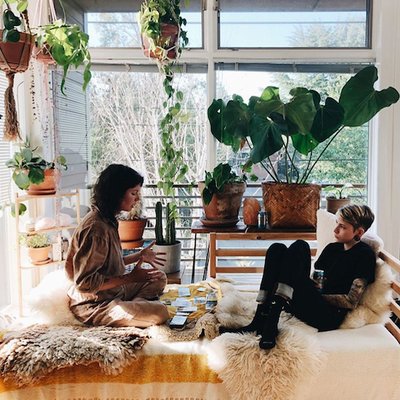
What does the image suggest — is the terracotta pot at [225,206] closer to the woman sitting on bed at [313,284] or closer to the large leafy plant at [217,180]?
the large leafy plant at [217,180]

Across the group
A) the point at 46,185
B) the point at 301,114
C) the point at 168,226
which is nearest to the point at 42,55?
the point at 46,185

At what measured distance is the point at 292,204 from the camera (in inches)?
112

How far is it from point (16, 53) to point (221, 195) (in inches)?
56.9

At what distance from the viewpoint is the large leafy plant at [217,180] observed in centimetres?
285

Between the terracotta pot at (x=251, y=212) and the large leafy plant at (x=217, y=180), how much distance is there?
6.9 inches

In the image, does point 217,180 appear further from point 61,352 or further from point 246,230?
point 61,352

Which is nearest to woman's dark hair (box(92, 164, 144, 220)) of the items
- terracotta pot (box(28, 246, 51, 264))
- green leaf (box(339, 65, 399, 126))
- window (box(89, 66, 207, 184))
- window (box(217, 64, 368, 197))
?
terracotta pot (box(28, 246, 51, 264))

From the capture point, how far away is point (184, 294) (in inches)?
96.6

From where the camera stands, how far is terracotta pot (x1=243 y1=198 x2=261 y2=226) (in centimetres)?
297

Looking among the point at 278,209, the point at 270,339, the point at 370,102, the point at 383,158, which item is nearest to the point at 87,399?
the point at 270,339

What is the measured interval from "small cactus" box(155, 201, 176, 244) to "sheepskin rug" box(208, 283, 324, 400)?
137cm

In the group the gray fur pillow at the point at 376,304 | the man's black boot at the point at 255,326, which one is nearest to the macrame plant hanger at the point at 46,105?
the man's black boot at the point at 255,326

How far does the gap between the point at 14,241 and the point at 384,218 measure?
8.70 ft

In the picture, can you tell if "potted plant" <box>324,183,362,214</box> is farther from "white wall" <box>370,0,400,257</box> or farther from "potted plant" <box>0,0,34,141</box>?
"potted plant" <box>0,0,34,141</box>
